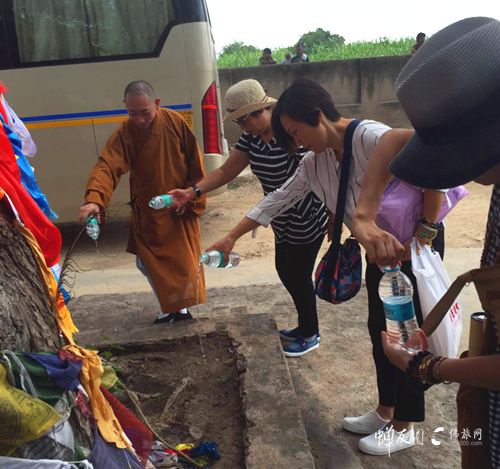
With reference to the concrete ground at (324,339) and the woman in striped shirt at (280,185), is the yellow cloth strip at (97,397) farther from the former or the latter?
the woman in striped shirt at (280,185)

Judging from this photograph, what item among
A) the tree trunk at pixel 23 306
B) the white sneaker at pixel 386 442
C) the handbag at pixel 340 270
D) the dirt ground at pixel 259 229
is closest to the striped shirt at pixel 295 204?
the handbag at pixel 340 270

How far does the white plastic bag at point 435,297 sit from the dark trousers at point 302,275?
128 centimetres

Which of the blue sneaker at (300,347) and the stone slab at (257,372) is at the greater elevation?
the stone slab at (257,372)

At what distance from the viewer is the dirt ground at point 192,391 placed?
8.32 feet

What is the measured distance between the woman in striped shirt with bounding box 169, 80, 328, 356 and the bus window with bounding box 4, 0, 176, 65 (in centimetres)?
317

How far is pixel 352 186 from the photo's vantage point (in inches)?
96.3

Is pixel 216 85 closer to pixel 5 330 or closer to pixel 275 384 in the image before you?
pixel 275 384

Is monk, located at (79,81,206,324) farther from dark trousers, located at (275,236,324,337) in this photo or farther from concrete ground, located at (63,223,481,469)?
dark trousers, located at (275,236,324,337)

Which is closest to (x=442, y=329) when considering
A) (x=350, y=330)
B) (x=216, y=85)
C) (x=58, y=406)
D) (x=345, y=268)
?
(x=345, y=268)

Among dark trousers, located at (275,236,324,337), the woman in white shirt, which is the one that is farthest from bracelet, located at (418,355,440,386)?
dark trousers, located at (275,236,324,337)

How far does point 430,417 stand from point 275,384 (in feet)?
2.69

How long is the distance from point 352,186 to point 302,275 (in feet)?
4.05

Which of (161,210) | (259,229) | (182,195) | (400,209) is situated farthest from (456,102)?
(259,229)

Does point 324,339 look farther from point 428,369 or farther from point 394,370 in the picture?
point 428,369
